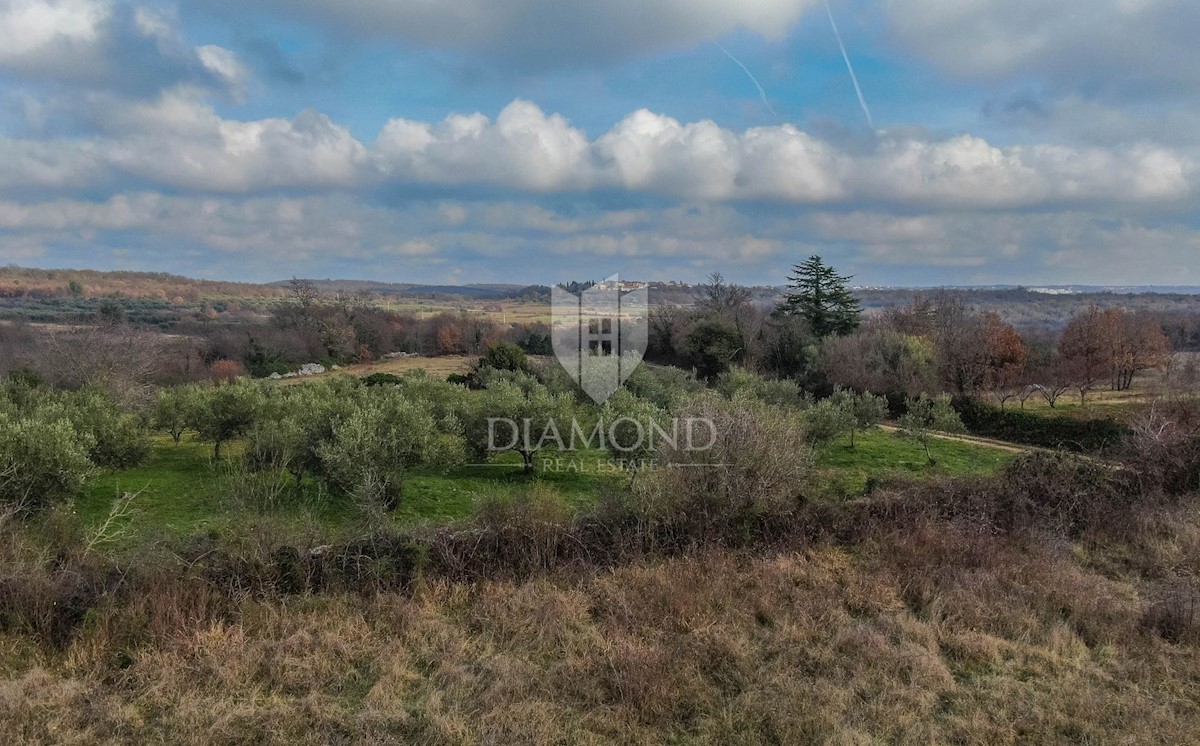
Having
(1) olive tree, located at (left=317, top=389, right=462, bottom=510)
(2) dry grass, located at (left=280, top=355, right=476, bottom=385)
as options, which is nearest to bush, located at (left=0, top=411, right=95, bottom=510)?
(1) olive tree, located at (left=317, top=389, right=462, bottom=510)

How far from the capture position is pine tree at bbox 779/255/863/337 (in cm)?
3709

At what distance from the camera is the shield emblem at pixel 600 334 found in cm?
1986

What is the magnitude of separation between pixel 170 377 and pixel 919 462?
35402mm

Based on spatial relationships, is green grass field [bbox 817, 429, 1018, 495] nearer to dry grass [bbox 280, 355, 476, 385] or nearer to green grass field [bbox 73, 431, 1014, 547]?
green grass field [bbox 73, 431, 1014, 547]

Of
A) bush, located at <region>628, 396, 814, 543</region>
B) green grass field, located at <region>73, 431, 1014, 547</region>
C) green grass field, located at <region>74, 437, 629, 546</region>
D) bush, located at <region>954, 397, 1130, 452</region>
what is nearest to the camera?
green grass field, located at <region>73, 431, 1014, 547</region>

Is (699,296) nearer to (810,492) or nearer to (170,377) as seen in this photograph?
(170,377)

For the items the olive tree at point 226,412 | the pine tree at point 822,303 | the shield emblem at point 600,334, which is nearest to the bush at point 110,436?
the olive tree at point 226,412

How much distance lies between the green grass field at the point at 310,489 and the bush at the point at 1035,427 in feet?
14.7

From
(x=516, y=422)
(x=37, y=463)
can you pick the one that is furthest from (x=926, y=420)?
(x=37, y=463)

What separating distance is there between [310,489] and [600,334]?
Result: 15290mm

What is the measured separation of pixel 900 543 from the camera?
29.9 feet

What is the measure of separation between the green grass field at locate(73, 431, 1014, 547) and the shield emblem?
451 cm

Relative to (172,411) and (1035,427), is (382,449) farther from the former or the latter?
(1035,427)

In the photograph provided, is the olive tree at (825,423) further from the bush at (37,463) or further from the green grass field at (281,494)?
the bush at (37,463)
